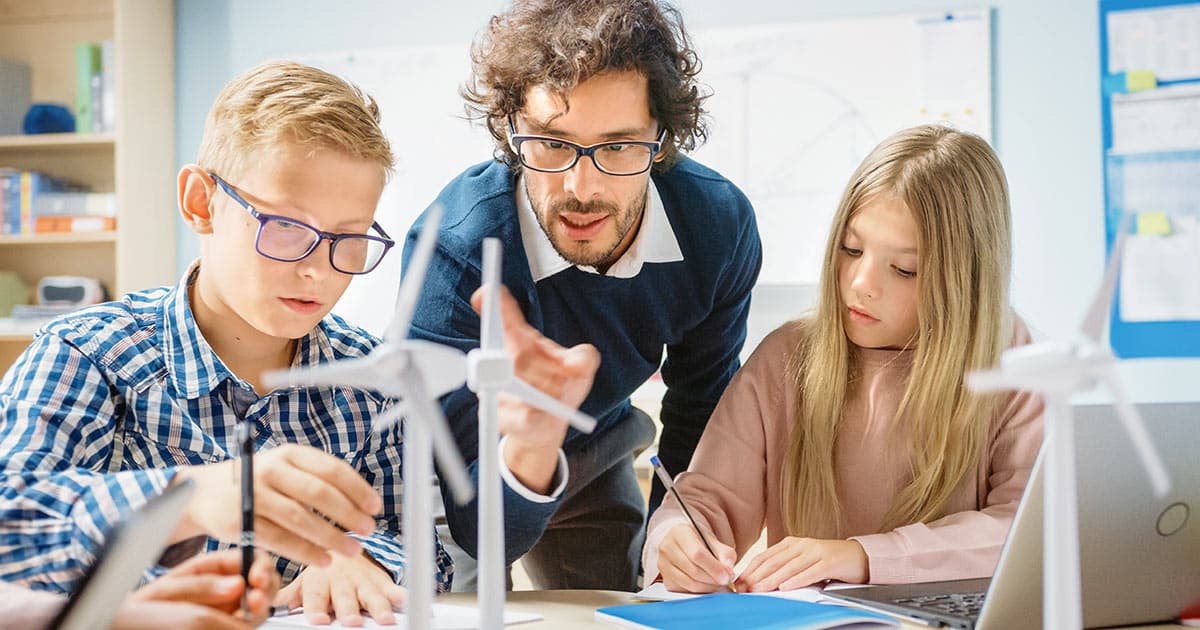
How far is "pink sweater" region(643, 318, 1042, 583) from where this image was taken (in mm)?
1375

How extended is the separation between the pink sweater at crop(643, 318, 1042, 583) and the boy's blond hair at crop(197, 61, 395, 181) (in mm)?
591

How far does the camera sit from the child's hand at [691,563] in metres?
1.14

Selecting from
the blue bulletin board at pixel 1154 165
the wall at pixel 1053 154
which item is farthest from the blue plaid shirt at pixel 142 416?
the blue bulletin board at pixel 1154 165

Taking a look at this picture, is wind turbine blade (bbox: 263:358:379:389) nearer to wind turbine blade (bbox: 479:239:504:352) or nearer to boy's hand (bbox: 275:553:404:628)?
wind turbine blade (bbox: 479:239:504:352)

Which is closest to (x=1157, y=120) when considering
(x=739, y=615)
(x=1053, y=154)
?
(x=1053, y=154)

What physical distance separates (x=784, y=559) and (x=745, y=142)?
216 centimetres

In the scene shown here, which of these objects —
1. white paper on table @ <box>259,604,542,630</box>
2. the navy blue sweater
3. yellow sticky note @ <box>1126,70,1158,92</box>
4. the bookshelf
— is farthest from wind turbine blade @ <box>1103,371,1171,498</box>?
the bookshelf

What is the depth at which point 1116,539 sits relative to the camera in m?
0.88

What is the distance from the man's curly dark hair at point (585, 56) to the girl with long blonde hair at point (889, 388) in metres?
0.31

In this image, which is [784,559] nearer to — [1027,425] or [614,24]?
[1027,425]

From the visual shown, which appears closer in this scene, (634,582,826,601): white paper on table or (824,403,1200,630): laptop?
(824,403,1200,630): laptop

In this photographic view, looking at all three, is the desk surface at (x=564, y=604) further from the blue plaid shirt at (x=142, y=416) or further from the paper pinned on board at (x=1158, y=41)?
the paper pinned on board at (x=1158, y=41)

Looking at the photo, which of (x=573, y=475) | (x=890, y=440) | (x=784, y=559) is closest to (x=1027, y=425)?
(x=890, y=440)

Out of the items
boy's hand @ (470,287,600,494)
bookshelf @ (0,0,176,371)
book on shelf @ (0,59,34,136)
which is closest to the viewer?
boy's hand @ (470,287,600,494)
